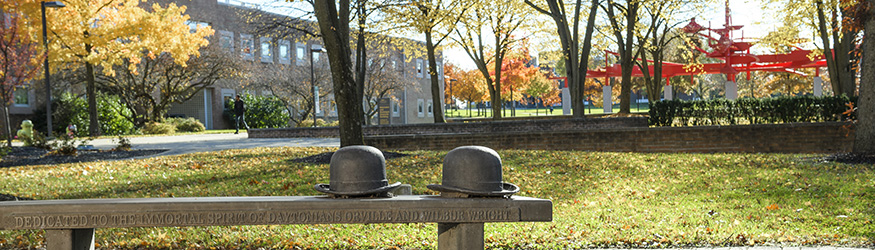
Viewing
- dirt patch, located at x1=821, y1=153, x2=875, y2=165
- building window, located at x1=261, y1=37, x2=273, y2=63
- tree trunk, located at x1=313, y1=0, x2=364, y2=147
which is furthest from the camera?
building window, located at x1=261, y1=37, x2=273, y2=63

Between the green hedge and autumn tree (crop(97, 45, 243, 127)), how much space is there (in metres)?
21.6

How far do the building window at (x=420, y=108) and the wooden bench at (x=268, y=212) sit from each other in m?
51.3

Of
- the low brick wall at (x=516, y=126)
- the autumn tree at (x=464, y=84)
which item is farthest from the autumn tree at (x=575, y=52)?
the autumn tree at (x=464, y=84)

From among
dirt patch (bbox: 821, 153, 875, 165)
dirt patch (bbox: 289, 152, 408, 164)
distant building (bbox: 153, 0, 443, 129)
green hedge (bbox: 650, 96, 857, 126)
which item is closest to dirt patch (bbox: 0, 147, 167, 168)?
dirt patch (bbox: 289, 152, 408, 164)

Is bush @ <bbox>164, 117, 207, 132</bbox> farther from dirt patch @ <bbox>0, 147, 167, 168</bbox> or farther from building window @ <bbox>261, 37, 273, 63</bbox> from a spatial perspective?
dirt patch @ <bbox>0, 147, 167, 168</bbox>

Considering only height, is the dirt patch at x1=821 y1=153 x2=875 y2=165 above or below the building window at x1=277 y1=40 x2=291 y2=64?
below

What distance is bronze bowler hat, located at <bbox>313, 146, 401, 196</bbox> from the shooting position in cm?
368

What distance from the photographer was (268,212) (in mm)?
3695

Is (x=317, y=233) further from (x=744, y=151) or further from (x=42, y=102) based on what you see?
(x=42, y=102)

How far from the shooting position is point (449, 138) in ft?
52.6

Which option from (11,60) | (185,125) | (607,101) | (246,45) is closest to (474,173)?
(11,60)

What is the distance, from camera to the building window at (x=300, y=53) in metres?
43.2

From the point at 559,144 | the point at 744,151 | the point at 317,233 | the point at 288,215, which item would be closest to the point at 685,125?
the point at 744,151

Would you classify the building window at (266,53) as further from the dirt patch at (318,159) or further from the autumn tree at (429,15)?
the dirt patch at (318,159)
